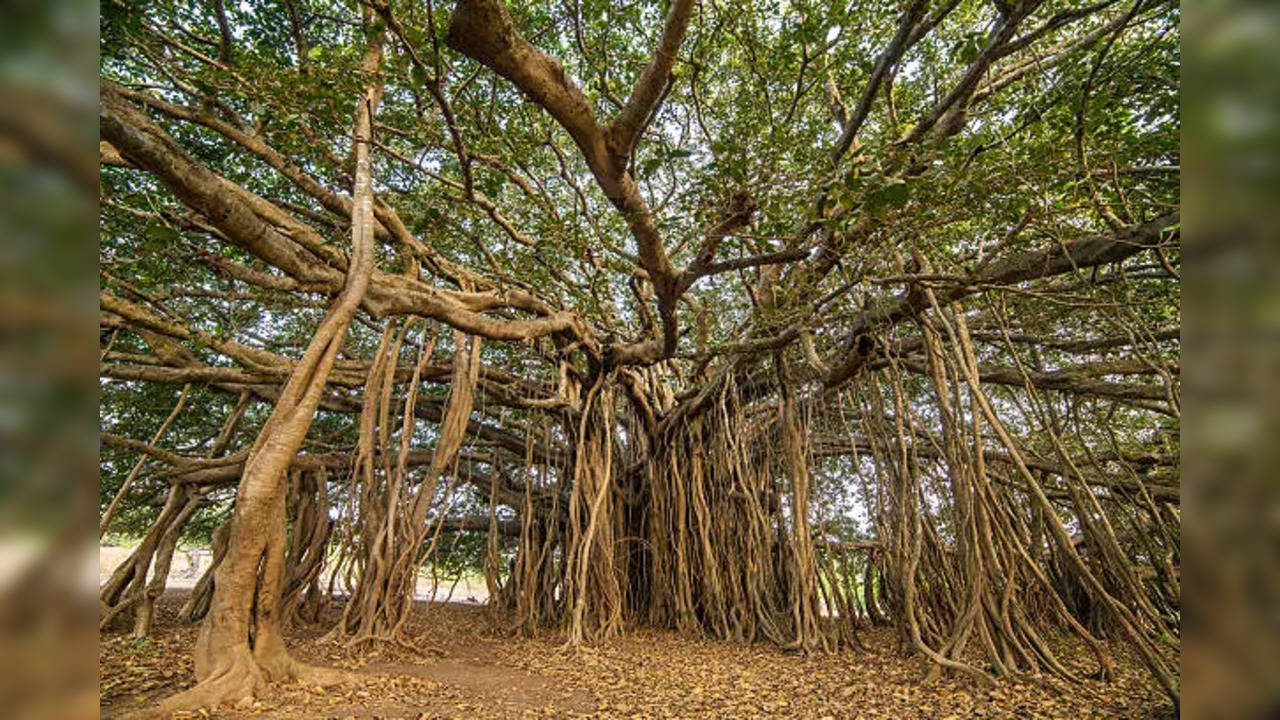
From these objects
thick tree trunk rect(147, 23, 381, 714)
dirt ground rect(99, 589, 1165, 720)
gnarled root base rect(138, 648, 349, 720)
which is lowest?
dirt ground rect(99, 589, 1165, 720)

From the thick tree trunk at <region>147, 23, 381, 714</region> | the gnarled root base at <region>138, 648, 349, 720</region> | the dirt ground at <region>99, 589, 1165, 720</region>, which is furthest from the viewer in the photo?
the dirt ground at <region>99, 589, 1165, 720</region>

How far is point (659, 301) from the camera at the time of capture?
3.52 metres

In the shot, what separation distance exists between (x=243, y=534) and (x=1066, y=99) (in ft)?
11.7

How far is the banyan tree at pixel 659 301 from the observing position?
2389 millimetres

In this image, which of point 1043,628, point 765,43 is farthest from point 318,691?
point 1043,628

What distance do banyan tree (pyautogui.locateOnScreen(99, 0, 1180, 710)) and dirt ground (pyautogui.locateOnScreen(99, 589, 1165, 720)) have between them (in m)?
0.16
